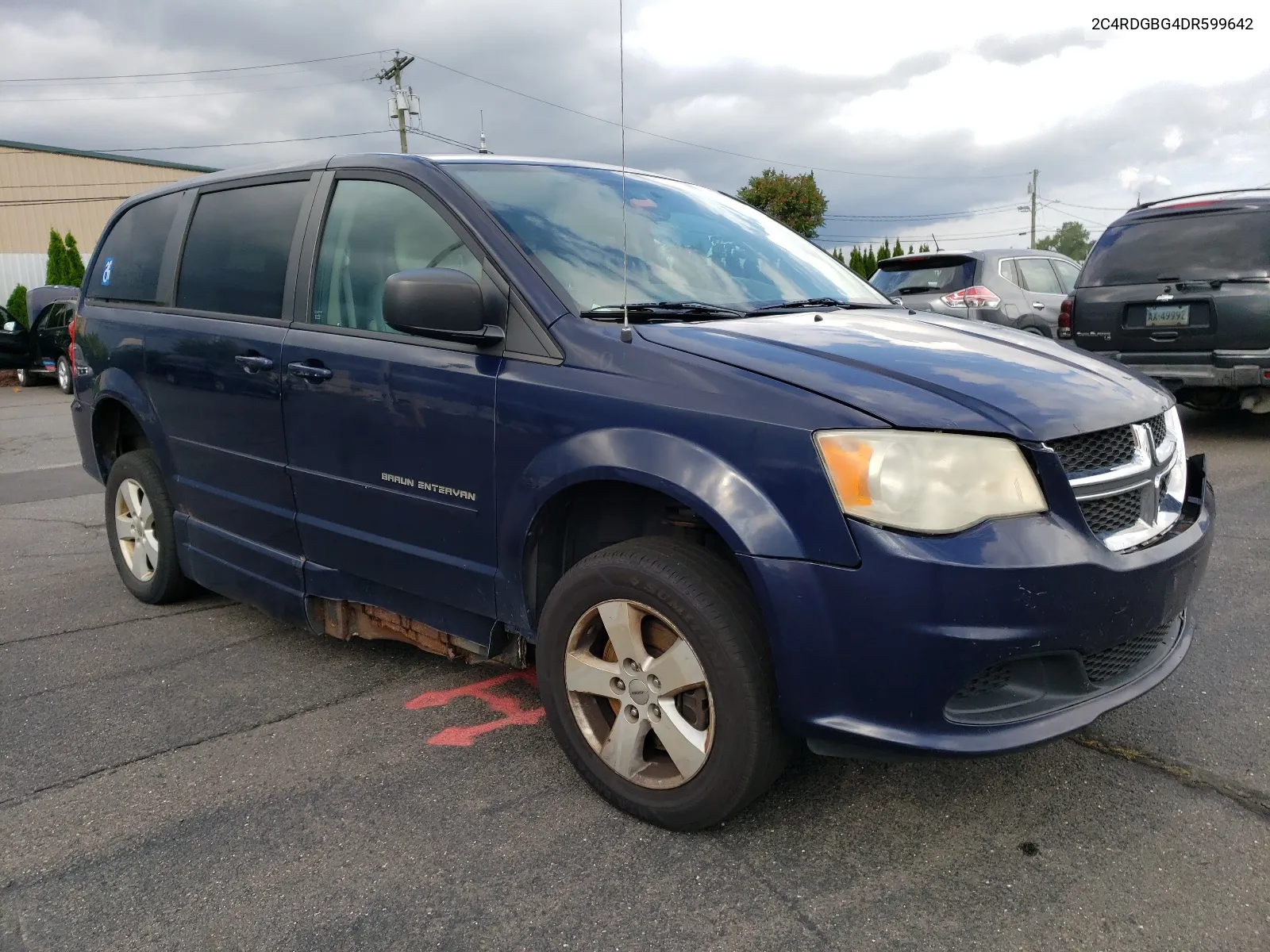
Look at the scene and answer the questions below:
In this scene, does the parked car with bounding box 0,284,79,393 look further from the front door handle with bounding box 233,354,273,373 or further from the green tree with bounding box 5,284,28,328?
the front door handle with bounding box 233,354,273,373

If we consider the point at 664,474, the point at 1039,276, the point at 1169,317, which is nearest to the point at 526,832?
the point at 664,474

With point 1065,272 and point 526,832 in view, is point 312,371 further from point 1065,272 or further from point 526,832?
point 1065,272

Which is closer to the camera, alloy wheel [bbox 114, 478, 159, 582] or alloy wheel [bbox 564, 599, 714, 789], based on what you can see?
alloy wheel [bbox 564, 599, 714, 789]

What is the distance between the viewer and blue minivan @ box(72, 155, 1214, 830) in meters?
2.17

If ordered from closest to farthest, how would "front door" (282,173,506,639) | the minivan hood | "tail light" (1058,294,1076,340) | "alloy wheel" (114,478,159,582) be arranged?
the minivan hood < "front door" (282,173,506,639) < "alloy wheel" (114,478,159,582) < "tail light" (1058,294,1076,340)

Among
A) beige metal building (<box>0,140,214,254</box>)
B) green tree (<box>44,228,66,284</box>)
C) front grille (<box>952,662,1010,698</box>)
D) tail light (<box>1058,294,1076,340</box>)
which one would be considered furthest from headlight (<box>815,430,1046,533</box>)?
beige metal building (<box>0,140,214,254</box>)

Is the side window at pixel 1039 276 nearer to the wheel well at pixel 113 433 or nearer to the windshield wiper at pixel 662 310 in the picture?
the windshield wiper at pixel 662 310

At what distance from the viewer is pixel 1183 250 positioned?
736 centimetres

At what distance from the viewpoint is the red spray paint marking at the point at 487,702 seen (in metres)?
3.11

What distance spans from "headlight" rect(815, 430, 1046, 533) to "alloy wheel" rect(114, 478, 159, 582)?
3.32m

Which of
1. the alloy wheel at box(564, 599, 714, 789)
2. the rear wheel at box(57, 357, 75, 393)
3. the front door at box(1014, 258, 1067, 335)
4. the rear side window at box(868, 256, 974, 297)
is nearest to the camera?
the alloy wheel at box(564, 599, 714, 789)

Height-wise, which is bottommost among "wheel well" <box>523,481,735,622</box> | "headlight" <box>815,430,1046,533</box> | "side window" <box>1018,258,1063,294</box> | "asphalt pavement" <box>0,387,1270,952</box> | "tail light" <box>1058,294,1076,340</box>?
"asphalt pavement" <box>0,387,1270,952</box>

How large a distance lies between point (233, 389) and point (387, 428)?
93 centimetres

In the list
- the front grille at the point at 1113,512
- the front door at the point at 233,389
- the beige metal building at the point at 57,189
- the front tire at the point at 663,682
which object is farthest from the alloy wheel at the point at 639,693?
the beige metal building at the point at 57,189
